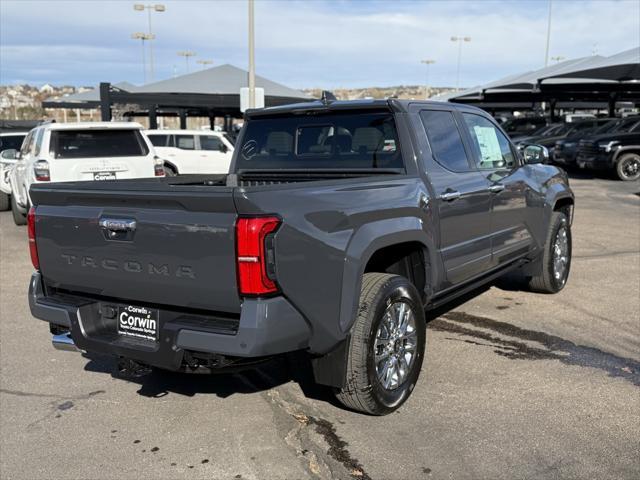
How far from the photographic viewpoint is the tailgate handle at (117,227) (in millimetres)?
3309

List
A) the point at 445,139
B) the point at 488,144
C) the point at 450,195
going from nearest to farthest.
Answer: the point at 450,195
the point at 445,139
the point at 488,144

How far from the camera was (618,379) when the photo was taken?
4398 mm

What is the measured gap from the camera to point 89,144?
32.8ft

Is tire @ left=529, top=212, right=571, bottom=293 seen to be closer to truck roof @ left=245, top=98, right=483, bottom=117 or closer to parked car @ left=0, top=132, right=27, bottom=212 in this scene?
truck roof @ left=245, top=98, right=483, bottom=117

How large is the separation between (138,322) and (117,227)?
0.51 meters

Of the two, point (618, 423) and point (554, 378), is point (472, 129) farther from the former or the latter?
point (618, 423)

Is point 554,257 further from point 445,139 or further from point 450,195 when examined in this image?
point 450,195

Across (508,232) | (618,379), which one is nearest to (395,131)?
(508,232)

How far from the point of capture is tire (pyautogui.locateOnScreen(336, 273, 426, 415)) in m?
3.56

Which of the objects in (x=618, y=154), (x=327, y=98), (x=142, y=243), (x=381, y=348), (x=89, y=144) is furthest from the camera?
(x=618, y=154)

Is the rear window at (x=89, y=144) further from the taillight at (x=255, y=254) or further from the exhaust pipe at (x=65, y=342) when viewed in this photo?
the taillight at (x=255, y=254)

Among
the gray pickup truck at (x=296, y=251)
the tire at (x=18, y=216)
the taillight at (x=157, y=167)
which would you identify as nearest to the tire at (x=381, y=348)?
the gray pickup truck at (x=296, y=251)

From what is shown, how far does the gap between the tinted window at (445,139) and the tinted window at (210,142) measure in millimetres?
13695

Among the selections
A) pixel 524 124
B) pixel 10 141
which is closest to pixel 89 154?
pixel 10 141
